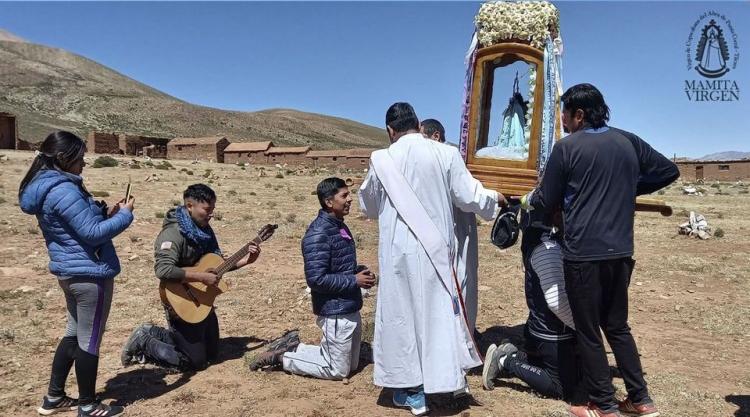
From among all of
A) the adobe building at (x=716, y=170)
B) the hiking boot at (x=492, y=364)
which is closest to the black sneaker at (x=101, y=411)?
the hiking boot at (x=492, y=364)

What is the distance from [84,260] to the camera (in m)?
3.37

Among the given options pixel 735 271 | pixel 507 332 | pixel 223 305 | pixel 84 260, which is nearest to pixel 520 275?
pixel 507 332

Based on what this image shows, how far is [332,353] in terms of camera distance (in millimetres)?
4188

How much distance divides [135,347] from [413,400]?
2.42 m

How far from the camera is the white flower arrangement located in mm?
4363

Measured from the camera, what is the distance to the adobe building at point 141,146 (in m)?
37.9

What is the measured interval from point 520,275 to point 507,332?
9.07ft

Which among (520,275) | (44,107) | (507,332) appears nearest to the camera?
(507,332)

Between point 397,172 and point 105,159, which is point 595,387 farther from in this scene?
point 105,159

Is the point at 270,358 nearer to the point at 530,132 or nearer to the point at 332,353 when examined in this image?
the point at 332,353

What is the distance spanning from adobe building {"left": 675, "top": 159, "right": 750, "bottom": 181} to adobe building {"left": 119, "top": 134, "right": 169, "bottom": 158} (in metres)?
38.4

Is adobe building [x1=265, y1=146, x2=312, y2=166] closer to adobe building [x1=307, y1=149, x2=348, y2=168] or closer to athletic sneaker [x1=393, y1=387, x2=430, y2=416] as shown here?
adobe building [x1=307, y1=149, x2=348, y2=168]

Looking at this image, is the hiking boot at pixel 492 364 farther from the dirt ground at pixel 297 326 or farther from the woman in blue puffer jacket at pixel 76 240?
the woman in blue puffer jacket at pixel 76 240

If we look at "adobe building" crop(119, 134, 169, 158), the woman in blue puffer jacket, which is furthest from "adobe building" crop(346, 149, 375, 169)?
the woman in blue puffer jacket
